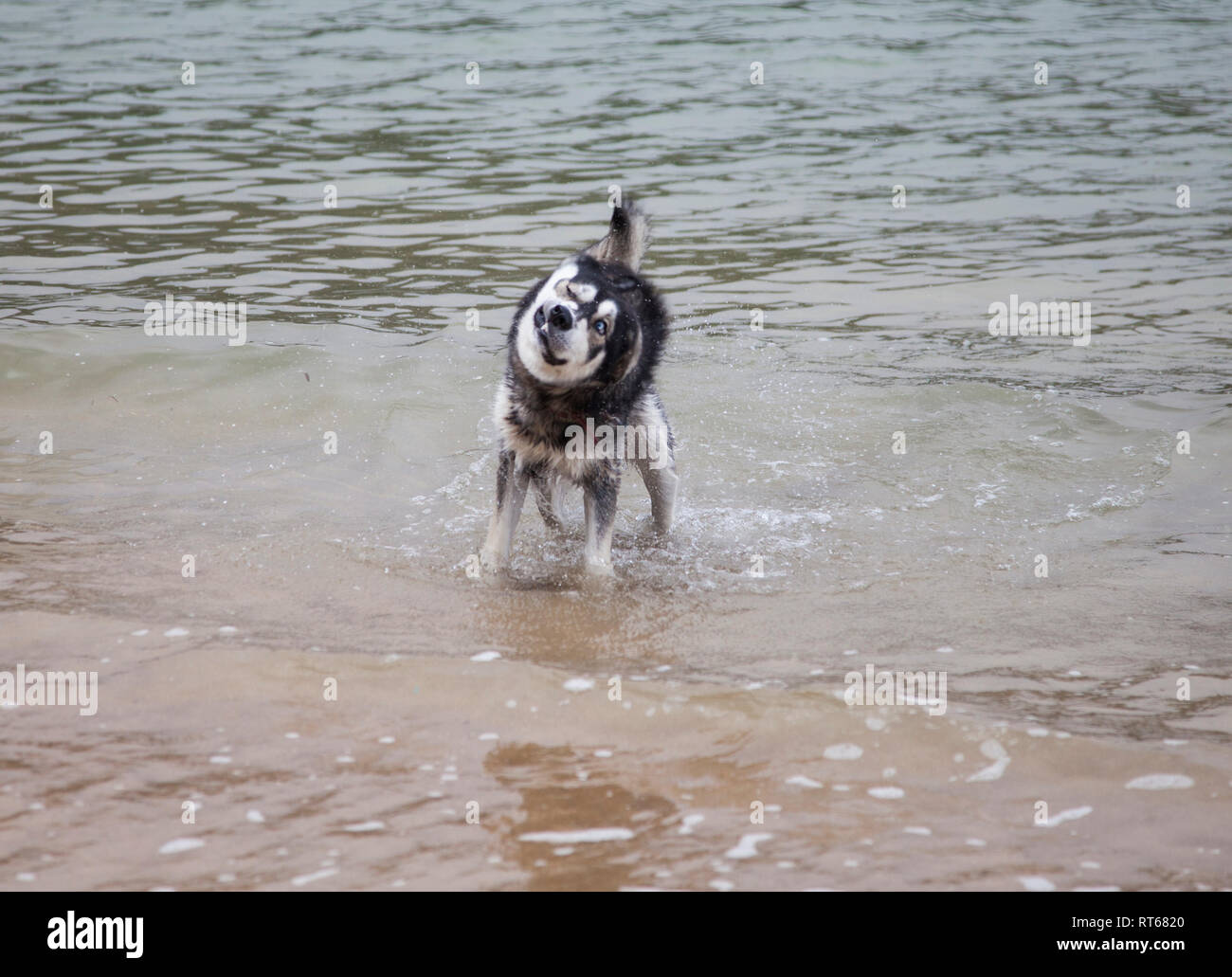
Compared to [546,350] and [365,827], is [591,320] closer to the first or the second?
[546,350]

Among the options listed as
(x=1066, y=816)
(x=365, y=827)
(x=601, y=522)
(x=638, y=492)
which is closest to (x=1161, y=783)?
(x=1066, y=816)

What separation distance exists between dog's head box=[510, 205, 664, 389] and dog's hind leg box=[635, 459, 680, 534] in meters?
0.85

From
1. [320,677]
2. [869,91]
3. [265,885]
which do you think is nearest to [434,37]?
[869,91]

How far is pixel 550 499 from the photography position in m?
6.89

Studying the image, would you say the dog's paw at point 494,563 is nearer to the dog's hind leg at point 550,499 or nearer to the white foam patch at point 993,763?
the dog's hind leg at point 550,499

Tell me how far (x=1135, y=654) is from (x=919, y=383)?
4.17 meters

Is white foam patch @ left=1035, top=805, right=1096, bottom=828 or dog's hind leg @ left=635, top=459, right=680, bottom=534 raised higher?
dog's hind leg @ left=635, top=459, right=680, bottom=534

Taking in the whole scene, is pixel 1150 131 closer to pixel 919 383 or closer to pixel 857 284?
pixel 857 284

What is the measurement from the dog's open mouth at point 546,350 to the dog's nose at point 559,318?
69 mm

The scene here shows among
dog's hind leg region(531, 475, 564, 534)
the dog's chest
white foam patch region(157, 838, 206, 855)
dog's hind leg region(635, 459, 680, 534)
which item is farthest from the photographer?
dog's hind leg region(635, 459, 680, 534)

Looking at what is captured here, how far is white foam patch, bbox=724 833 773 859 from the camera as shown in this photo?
397 centimetres

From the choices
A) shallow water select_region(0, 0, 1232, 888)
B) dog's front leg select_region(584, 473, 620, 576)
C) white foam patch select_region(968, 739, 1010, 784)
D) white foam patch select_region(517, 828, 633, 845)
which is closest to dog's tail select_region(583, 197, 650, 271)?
dog's front leg select_region(584, 473, 620, 576)

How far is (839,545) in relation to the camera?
685cm

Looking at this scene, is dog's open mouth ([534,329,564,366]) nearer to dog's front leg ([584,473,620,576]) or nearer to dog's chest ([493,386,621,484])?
dog's chest ([493,386,621,484])
